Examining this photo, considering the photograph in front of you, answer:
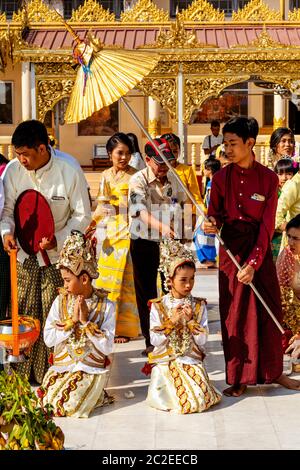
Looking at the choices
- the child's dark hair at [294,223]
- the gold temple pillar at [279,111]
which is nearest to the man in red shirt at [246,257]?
the child's dark hair at [294,223]

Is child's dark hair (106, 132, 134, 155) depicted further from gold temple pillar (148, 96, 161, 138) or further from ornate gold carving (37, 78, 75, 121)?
gold temple pillar (148, 96, 161, 138)

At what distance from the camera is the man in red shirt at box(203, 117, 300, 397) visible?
18.5 ft

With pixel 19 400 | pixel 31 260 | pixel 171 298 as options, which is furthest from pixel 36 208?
pixel 19 400

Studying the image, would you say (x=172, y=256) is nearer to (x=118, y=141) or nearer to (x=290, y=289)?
(x=290, y=289)

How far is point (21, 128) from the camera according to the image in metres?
5.61

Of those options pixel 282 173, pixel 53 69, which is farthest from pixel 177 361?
pixel 53 69

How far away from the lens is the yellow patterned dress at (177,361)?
5.39 metres

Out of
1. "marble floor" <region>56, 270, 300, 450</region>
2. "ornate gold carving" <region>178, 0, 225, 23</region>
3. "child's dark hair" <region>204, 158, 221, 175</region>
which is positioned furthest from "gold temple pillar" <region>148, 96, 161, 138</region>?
"marble floor" <region>56, 270, 300, 450</region>

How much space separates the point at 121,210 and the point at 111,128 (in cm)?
1637

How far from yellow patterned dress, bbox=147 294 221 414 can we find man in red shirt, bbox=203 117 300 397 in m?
0.22

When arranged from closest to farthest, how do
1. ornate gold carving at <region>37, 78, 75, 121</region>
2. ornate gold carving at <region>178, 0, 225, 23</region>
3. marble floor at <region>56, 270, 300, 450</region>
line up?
marble floor at <region>56, 270, 300, 450</region> → ornate gold carving at <region>37, 78, 75, 121</region> → ornate gold carving at <region>178, 0, 225, 23</region>

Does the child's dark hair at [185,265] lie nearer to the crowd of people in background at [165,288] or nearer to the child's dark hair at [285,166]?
the crowd of people in background at [165,288]

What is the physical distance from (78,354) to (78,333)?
4.8 inches

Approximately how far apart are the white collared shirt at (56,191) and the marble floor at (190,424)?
1063 millimetres
